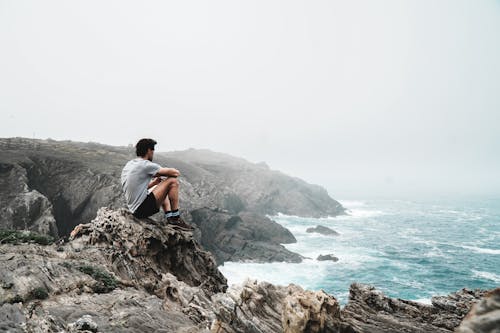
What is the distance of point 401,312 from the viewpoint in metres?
8.71

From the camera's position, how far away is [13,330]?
206 inches

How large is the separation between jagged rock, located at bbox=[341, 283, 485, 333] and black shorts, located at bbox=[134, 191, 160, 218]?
6656mm

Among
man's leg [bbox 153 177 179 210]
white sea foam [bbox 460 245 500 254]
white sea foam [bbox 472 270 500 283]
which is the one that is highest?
man's leg [bbox 153 177 179 210]

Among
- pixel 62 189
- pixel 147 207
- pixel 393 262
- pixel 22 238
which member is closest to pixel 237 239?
pixel 393 262

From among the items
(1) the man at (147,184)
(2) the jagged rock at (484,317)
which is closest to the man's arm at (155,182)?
(1) the man at (147,184)

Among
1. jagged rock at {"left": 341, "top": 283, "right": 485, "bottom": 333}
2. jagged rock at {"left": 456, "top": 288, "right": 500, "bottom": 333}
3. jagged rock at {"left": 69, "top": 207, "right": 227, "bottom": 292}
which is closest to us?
jagged rock at {"left": 456, "top": 288, "right": 500, "bottom": 333}

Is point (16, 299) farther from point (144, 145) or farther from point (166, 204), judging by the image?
point (144, 145)

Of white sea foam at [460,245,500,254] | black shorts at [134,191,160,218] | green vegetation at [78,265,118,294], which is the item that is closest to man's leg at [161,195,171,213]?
black shorts at [134,191,160,218]

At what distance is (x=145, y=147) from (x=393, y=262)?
5789 centimetres

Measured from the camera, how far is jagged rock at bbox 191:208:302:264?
53.2 meters

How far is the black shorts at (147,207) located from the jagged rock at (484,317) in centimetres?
872

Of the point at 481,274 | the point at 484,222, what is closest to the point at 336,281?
the point at 481,274

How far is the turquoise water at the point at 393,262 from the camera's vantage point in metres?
42.7

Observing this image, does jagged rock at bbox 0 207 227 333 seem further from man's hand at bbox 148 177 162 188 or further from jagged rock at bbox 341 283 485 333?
jagged rock at bbox 341 283 485 333
